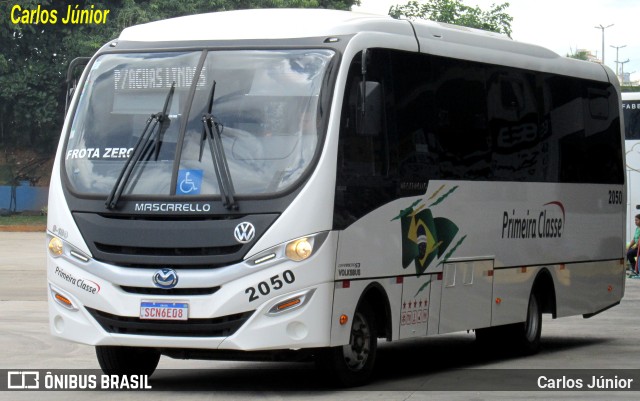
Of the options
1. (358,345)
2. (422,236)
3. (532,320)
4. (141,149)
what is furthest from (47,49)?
(358,345)

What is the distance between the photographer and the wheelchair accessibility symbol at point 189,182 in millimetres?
11508

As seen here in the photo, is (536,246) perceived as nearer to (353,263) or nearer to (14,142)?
(353,263)

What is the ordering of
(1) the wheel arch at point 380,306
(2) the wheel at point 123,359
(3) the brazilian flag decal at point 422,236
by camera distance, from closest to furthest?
(1) the wheel arch at point 380,306 < (2) the wheel at point 123,359 < (3) the brazilian flag decal at point 422,236

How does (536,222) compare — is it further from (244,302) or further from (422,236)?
(244,302)

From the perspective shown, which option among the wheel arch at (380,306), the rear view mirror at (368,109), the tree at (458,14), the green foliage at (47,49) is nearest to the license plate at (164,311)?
the wheel arch at (380,306)

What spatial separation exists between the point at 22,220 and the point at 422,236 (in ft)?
136

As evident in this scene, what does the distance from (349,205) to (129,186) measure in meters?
1.81

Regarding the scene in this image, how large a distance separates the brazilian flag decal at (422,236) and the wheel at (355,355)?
81cm

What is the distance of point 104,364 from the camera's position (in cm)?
1248

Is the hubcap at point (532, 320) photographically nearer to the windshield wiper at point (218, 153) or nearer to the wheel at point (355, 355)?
the wheel at point (355, 355)

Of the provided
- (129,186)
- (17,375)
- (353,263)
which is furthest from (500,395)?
(17,375)

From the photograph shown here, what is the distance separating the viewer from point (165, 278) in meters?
11.3

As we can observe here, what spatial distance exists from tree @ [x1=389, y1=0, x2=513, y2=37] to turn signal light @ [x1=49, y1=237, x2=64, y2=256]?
217 feet

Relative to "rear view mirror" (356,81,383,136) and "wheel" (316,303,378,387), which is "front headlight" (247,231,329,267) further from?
"rear view mirror" (356,81,383,136)
